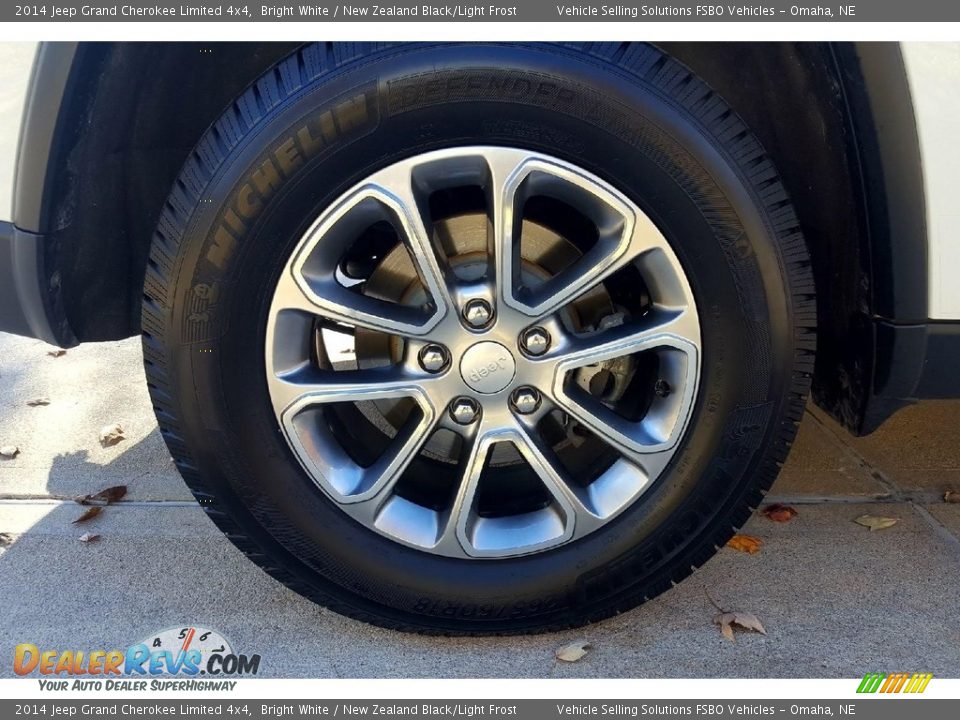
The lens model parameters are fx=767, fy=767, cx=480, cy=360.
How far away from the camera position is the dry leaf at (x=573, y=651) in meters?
1.78

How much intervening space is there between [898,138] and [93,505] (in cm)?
240

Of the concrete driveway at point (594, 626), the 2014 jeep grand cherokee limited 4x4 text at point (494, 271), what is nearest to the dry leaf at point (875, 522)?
the concrete driveway at point (594, 626)

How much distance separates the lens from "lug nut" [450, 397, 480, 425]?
5.77ft

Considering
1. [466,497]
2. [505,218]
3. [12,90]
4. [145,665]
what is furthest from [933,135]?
[145,665]

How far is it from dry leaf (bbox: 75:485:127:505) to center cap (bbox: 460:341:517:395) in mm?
1371

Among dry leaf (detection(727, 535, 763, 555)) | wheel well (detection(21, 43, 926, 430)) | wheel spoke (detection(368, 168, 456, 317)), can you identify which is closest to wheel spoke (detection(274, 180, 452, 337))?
wheel spoke (detection(368, 168, 456, 317))

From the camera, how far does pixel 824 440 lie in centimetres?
274

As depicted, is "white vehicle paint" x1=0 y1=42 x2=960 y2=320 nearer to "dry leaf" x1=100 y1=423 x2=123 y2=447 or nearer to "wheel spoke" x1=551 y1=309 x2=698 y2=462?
"wheel spoke" x1=551 y1=309 x2=698 y2=462

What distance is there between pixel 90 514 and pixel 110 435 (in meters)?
0.49

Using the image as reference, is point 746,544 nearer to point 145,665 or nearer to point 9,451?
point 145,665

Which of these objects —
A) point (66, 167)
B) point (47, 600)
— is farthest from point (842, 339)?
point (47, 600)

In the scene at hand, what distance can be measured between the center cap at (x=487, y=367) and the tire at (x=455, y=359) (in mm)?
416

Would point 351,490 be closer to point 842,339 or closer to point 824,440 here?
point 842,339

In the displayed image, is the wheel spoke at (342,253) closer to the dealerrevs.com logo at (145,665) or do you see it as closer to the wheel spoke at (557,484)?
the wheel spoke at (557,484)
